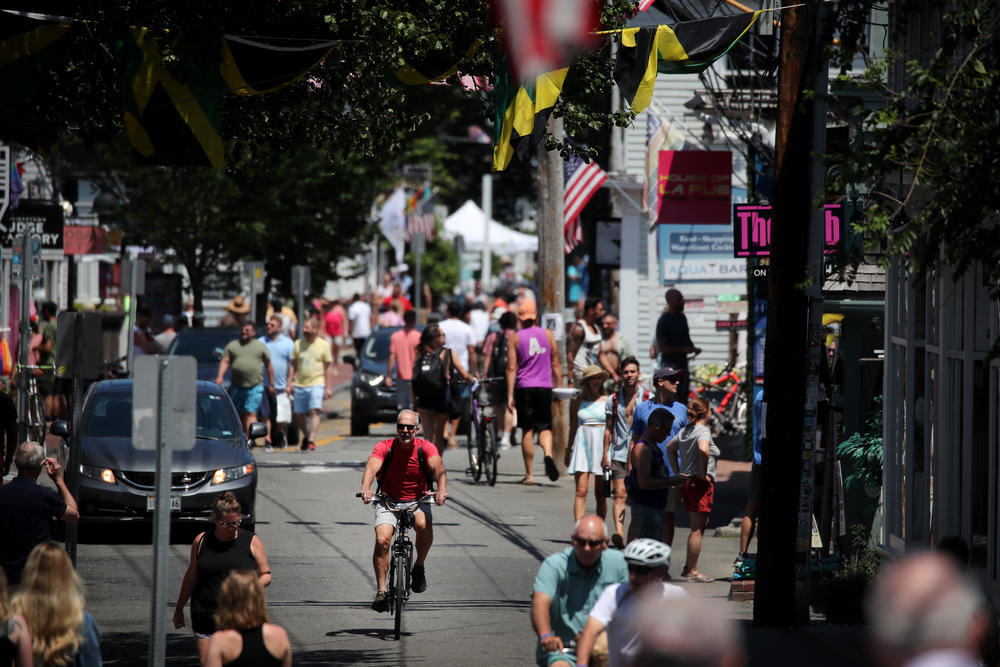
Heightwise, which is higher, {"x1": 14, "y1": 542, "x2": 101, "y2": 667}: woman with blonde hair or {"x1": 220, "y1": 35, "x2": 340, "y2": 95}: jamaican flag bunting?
{"x1": 220, "y1": 35, "x2": 340, "y2": 95}: jamaican flag bunting

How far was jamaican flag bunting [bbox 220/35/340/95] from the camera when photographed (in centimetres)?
981

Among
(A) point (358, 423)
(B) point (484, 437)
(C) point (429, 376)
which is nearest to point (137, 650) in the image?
(C) point (429, 376)

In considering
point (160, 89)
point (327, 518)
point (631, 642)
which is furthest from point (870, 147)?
point (327, 518)

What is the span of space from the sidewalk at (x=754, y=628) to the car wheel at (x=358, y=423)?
8.32 meters

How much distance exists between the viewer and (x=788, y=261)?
35.2 feet

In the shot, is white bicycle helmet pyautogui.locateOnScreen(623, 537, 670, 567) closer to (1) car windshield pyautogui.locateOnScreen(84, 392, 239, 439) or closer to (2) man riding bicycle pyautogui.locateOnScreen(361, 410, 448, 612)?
(2) man riding bicycle pyautogui.locateOnScreen(361, 410, 448, 612)

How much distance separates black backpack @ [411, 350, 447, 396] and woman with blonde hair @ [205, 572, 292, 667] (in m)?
11.2

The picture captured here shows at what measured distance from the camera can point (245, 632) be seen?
7.25 metres

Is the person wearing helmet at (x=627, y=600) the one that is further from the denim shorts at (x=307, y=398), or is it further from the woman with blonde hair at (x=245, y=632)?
the denim shorts at (x=307, y=398)

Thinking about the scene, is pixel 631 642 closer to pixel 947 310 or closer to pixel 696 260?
pixel 947 310

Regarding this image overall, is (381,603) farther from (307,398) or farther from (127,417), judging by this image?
(307,398)

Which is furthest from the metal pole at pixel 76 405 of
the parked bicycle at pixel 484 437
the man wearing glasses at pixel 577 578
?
the parked bicycle at pixel 484 437

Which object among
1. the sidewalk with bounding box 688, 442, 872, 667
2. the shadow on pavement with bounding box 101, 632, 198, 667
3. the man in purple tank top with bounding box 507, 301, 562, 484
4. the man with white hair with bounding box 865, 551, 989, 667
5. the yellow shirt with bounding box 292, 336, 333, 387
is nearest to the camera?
the man with white hair with bounding box 865, 551, 989, 667

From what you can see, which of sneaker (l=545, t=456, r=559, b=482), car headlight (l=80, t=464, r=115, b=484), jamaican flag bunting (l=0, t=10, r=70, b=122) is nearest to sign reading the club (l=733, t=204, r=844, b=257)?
sneaker (l=545, t=456, r=559, b=482)
